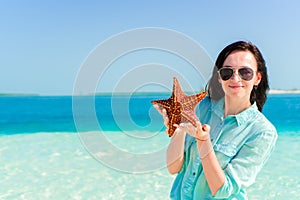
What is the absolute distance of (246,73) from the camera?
1713 mm

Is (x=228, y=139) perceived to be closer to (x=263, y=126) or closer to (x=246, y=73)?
(x=263, y=126)

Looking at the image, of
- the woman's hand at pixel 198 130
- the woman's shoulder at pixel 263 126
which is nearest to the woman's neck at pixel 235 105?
the woman's shoulder at pixel 263 126

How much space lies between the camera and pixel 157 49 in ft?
6.55

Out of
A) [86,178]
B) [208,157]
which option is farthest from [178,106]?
[86,178]

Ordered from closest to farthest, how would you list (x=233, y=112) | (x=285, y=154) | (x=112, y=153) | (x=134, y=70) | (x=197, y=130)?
(x=197, y=130) → (x=233, y=112) → (x=134, y=70) → (x=112, y=153) → (x=285, y=154)

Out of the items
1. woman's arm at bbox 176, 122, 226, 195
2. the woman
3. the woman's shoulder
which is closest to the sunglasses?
the woman

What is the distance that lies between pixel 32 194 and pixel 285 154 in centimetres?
562

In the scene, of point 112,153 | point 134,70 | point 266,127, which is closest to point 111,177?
point 112,153

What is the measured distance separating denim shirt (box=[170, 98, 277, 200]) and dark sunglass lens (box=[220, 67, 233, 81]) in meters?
0.20

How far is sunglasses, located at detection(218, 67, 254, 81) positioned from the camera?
1708 millimetres

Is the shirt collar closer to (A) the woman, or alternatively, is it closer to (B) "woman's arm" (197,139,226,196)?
(A) the woman

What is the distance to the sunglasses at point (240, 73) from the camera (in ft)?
5.60

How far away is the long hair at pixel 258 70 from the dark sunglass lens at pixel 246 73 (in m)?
0.11

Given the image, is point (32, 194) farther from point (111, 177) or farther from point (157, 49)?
point (157, 49)
